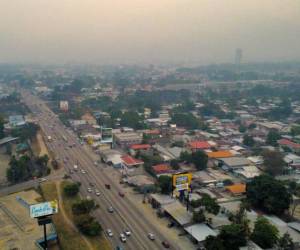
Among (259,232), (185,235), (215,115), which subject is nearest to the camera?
(259,232)

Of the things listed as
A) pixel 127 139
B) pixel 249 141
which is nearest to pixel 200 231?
pixel 127 139

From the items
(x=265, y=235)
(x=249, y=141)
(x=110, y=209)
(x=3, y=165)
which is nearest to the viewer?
(x=265, y=235)

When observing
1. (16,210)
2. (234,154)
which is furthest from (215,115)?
(16,210)

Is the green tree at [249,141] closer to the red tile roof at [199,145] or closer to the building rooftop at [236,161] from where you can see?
the red tile roof at [199,145]

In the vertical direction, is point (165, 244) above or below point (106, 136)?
below

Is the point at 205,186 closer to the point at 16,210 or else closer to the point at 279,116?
the point at 16,210

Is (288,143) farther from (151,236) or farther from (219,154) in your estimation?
(151,236)

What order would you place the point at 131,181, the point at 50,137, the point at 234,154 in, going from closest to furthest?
the point at 131,181, the point at 234,154, the point at 50,137
